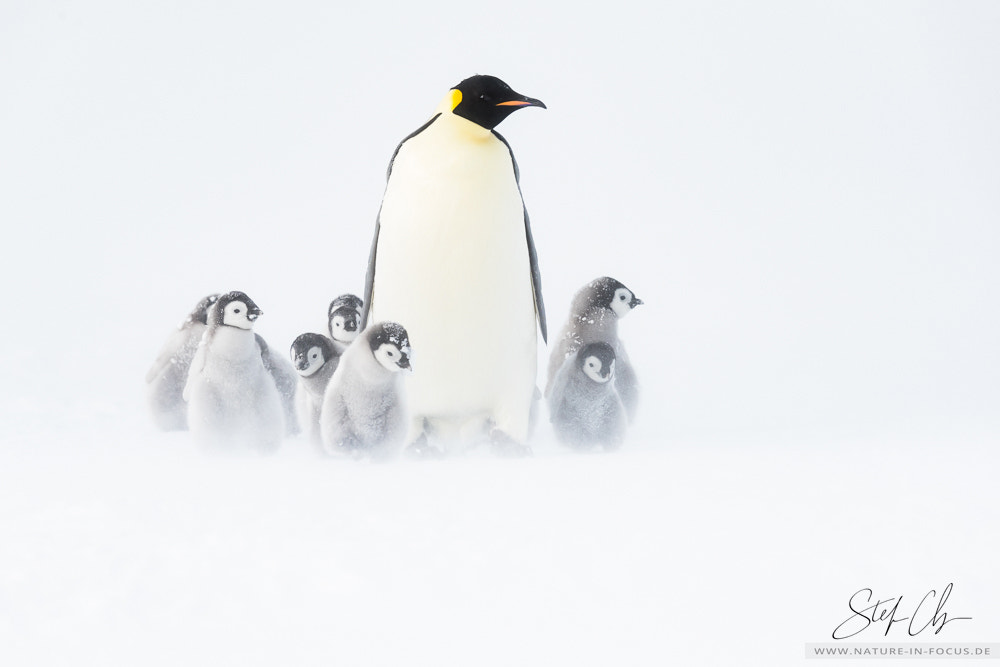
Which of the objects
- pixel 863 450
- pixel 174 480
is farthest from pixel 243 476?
pixel 863 450

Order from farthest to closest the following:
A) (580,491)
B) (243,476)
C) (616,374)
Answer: (616,374) → (243,476) → (580,491)

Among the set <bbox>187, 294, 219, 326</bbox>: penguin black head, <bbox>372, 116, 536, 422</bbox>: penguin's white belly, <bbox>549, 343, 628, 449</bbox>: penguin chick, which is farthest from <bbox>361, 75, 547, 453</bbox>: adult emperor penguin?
<bbox>187, 294, 219, 326</bbox>: penguin black head

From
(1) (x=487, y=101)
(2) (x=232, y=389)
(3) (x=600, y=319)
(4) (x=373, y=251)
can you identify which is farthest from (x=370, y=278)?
(3) (x=600, y=319)

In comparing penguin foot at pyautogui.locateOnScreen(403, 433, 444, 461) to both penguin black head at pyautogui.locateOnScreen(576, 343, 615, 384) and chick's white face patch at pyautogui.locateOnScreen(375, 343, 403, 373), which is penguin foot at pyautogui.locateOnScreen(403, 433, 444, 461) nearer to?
chick's white face patch at pyautogui.locateOnScreen(375, 343, 403, 373)

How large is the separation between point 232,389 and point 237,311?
0.26 m

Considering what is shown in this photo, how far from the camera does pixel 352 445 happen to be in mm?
3455

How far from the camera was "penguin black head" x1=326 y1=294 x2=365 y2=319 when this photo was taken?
413 centimetres

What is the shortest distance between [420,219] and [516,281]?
1.25 feet

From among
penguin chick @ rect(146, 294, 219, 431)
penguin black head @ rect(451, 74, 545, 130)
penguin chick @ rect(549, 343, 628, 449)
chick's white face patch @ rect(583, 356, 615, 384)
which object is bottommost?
penguin chick @ rect(146, 294, 219, 431)

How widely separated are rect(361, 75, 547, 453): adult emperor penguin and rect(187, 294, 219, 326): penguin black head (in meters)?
0.85

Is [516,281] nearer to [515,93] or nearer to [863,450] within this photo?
[515,93]

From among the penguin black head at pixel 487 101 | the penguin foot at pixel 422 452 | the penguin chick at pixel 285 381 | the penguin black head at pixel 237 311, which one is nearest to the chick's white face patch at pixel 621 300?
the penguin black head at pixel 487 101

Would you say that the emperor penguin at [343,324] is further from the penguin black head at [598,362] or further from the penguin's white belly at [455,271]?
the penguin black head at [598,362]

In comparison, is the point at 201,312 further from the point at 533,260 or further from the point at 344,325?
the point at 533,260
